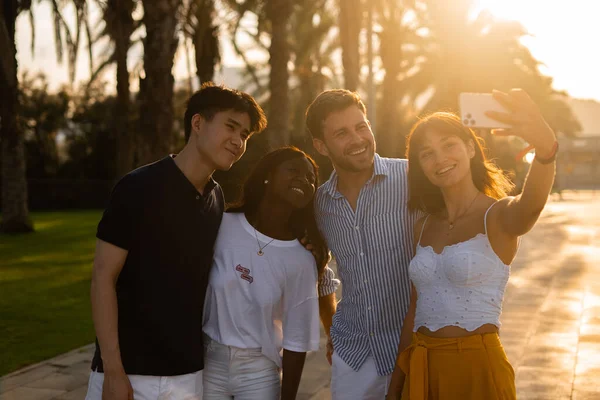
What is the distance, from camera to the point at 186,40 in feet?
90.5

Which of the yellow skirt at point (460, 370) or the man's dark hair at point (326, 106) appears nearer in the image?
the yellow skirt at point (460, 370)

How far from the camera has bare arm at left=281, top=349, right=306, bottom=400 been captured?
3631 millimetres

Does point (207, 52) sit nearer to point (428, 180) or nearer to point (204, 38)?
point (204, 38)

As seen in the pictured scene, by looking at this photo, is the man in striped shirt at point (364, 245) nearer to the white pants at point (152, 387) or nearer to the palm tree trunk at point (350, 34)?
the white pants at point (152, 387)

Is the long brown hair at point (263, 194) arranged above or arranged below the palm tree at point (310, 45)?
below

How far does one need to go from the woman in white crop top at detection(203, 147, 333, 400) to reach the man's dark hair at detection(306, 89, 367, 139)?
23 centimetres

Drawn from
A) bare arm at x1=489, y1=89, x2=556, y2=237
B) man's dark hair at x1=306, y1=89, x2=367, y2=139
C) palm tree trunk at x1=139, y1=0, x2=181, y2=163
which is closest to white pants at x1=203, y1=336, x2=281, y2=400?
man's dark hair at x1=306, y1=89, x2=367, y2=139

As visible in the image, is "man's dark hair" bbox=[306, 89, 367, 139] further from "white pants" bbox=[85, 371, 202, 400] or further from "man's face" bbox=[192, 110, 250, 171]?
"white pants" bbox=[85, 371, 202, 400]

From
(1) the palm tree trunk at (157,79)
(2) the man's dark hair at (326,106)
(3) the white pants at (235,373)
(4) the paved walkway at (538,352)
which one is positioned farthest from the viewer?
(1) the palm tree trunk at (157,79)

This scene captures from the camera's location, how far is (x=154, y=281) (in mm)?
3273

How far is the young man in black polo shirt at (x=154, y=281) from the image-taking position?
320cm

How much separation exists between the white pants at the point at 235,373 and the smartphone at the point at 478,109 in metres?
1.55

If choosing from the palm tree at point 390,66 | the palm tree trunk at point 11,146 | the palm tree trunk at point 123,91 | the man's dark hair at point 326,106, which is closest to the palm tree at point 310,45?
the palm tree at point 390,66

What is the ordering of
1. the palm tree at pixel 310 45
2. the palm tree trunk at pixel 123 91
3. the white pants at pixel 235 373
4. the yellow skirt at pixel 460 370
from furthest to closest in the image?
1. the palm tree at pixel 310 45
2. the palm tree trunk at pixel 123 91
3. the white pants at pixel 235 373
4. the yellow skirt at pixel 460 370
